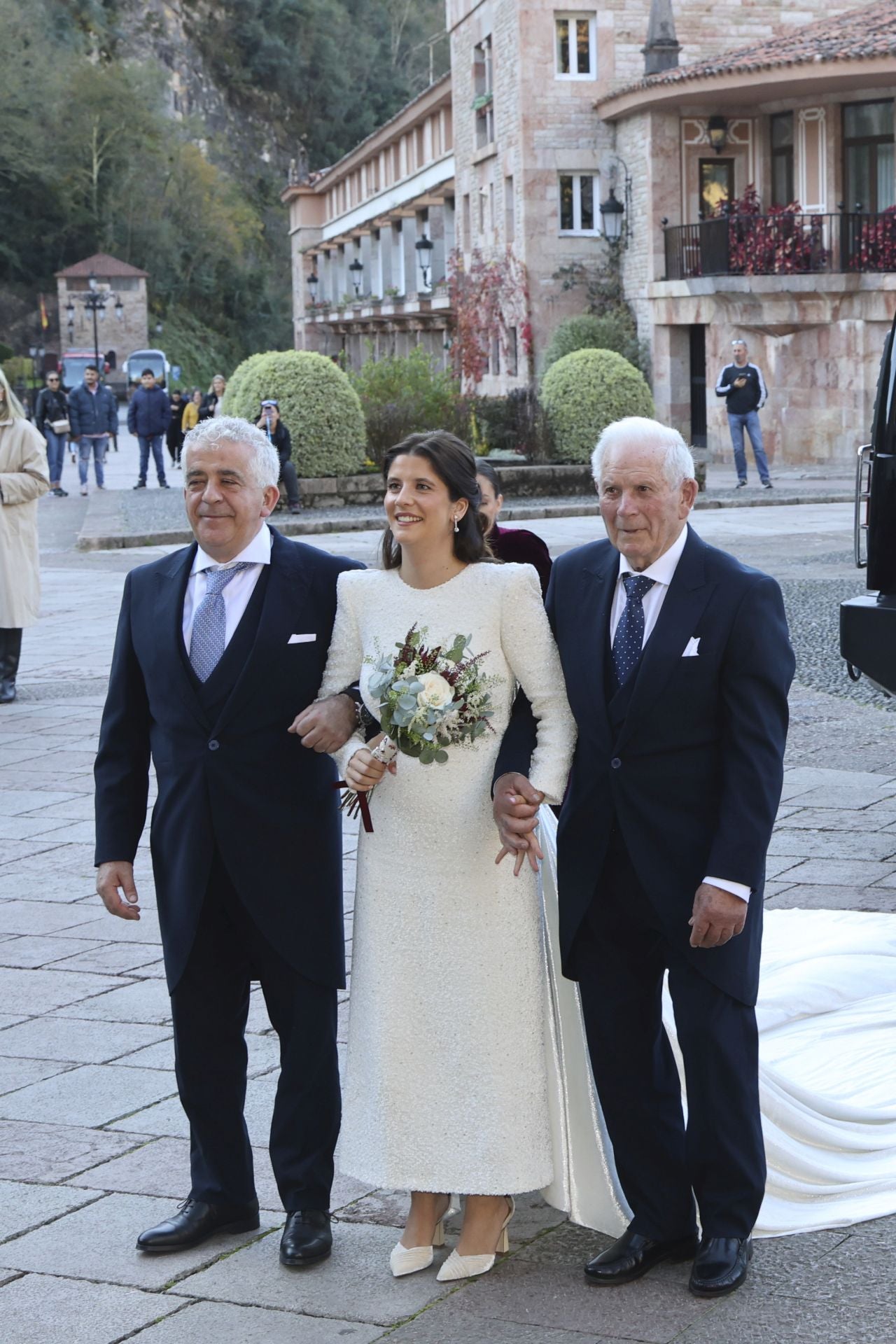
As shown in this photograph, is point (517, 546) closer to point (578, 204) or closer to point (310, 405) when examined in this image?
point (310, 405)

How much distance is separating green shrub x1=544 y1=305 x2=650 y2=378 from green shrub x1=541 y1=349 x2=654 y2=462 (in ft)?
27.6

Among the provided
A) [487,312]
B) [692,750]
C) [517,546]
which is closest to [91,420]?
[487,312]

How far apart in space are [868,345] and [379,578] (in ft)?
93.8

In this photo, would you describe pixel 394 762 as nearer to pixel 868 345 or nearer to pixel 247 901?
pixel 247 901

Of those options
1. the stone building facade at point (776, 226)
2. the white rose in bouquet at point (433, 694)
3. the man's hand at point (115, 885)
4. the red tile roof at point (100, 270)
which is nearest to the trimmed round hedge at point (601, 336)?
the stone building facade at point (776, 226)

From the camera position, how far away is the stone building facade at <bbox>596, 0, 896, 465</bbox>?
101ft

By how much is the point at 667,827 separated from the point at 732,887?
185 millimetres

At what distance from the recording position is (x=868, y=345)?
30.8m

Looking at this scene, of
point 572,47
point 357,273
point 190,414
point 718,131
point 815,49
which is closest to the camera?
point 815,49

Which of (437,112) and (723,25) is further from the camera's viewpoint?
(437,112)

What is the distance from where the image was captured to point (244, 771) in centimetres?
379

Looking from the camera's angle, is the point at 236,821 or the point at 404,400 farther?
the point at 404,400

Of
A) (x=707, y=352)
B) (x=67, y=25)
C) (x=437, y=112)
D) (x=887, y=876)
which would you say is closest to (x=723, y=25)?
(x=707, y=352)

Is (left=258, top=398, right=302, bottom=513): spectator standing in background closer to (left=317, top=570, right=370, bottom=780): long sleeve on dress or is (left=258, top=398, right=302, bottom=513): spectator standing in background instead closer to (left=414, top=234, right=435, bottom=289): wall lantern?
(left=317, top=570, right=370, bottom=780): long sleeve on dress
